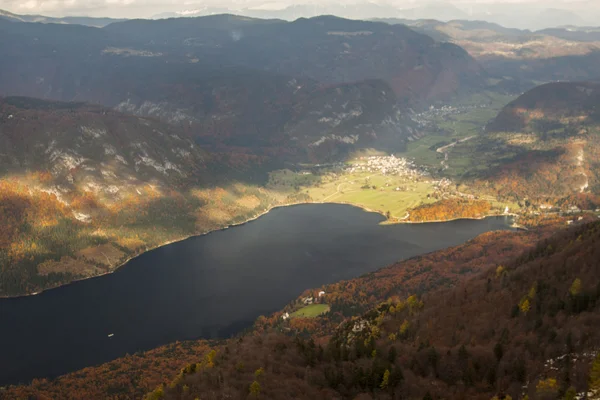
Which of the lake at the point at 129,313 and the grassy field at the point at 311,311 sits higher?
the grassy field at the point at 311,311

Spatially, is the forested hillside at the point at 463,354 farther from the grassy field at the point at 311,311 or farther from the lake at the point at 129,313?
the lake at the point at 129,313

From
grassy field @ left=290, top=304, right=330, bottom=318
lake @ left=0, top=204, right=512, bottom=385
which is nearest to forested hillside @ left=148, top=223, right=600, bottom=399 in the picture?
grassy field @ left=290, top=304, right=330, bottom=318

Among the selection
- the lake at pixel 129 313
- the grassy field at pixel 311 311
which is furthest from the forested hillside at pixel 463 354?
the lake at pixel 129 313

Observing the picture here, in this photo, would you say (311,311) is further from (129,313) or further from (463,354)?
(463,354)

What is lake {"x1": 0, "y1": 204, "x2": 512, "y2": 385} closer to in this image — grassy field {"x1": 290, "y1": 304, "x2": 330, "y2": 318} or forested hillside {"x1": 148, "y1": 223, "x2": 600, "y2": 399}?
grassy field {"x1": 290, "y1": 304, "x2": 330, "y2": 318}

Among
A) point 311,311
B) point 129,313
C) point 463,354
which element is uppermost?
point 463,354

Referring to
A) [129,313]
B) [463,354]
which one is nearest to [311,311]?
[129,313]

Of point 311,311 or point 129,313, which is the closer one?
point 311,311

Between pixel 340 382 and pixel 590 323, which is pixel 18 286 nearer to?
pixel 340 382
